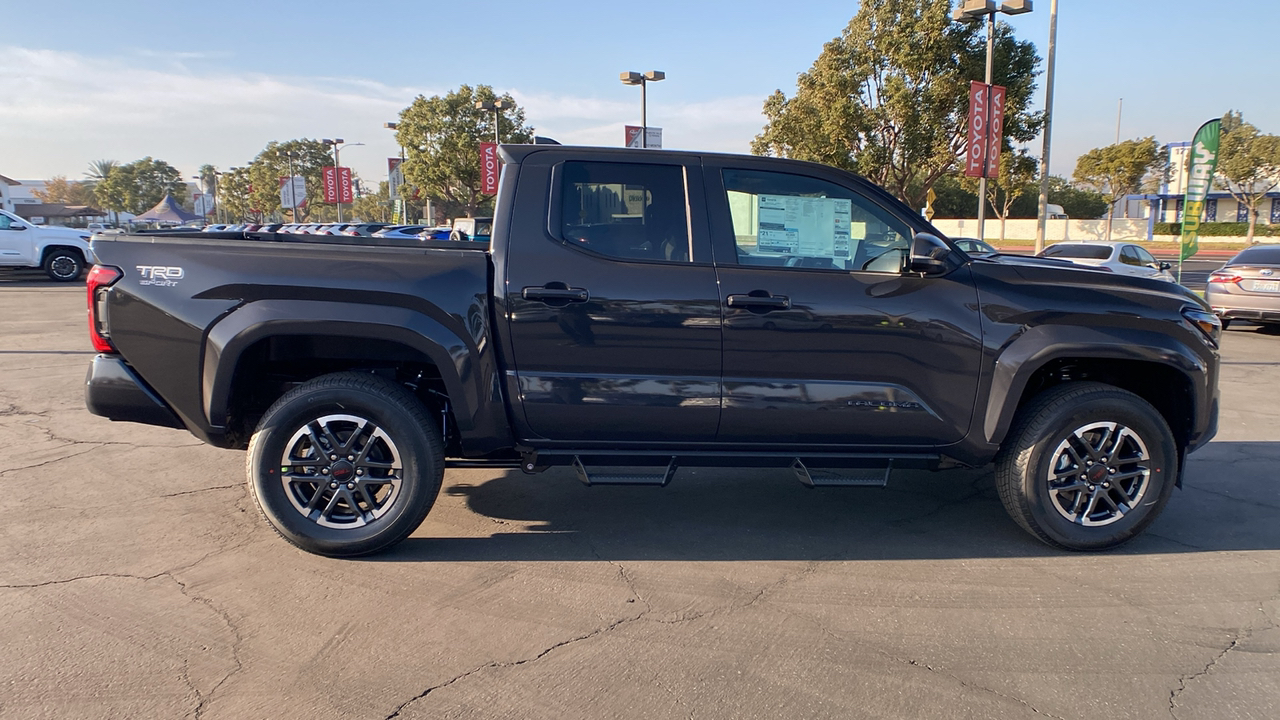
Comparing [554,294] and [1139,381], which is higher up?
[554,294]

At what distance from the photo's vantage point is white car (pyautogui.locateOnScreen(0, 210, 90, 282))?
19.8 meters

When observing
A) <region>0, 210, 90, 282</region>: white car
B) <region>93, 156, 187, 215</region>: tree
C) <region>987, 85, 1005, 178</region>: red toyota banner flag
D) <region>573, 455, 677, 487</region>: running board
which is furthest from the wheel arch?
<region>93, 156, 187, 215</region>: tree

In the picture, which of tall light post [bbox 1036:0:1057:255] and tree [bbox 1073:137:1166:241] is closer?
tall light post [bbox 1036:0:1057:255]

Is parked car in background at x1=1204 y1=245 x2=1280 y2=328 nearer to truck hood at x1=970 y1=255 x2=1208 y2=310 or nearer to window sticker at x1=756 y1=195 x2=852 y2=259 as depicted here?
truck hood at x1=970 y1=255 x2=1208 y2=310

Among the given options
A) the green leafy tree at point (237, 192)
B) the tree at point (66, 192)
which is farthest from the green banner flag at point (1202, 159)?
the tree at point (66, 192)

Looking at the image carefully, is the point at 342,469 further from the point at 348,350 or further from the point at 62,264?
the point at 62,264

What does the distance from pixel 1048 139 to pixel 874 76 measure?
17.8ft

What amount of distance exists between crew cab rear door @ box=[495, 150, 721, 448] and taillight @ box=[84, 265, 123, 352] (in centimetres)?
183

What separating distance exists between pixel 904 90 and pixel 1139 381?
20430 mm

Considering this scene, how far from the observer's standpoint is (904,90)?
22.9 metres

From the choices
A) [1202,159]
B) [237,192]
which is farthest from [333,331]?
[237,192]

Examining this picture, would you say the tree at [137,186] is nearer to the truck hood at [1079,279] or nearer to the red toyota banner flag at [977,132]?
the red toyota banner flag at [977,132]

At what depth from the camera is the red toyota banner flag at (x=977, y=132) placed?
18.6 metres

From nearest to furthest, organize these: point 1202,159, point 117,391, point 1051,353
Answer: point 117,391
point 1051,353
point 1202,159
